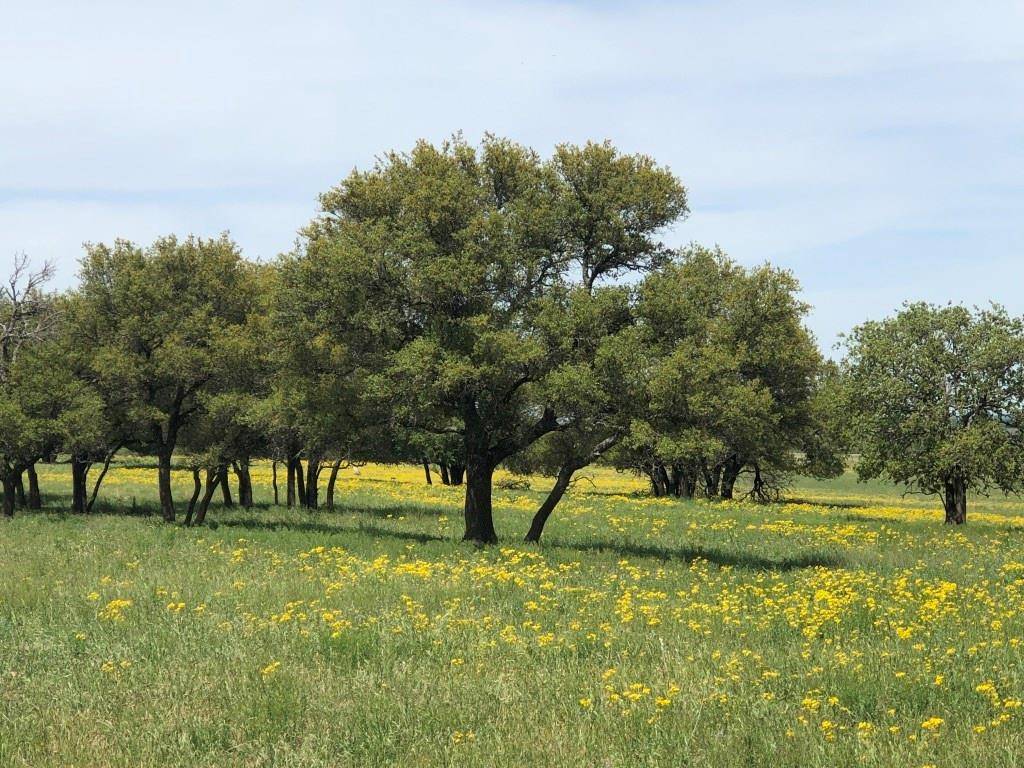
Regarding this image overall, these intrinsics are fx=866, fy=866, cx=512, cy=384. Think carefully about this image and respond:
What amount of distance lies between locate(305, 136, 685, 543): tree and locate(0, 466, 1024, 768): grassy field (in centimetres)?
415

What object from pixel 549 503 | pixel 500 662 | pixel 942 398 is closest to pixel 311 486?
pixel 549 503

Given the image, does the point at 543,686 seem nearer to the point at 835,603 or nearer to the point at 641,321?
the point at 835,603

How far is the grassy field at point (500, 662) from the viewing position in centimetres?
721

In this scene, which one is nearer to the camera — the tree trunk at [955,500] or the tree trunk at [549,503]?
the tree trunk at [549,503]

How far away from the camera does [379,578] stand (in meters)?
16.1

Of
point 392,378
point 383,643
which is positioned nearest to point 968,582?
point 383,643

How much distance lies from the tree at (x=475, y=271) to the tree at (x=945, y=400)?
19.6 meters

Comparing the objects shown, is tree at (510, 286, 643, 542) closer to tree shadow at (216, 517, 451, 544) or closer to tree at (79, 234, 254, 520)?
tree shadow at (216, 517, 451, 544)

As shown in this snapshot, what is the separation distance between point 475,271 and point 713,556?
9.40m

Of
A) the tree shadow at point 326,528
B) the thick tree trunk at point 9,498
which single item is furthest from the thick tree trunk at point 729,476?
the thick tree trunk at point 9,498

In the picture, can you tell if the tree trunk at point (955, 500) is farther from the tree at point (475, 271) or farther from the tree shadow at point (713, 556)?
the tree at point (475, 271)

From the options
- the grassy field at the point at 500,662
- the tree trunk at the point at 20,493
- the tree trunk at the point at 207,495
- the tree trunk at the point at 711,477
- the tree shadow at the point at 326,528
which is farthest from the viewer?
the tree trunk at the point at 711,477

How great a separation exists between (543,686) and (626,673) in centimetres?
101

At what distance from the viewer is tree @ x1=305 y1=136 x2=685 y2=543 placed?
845 inches
